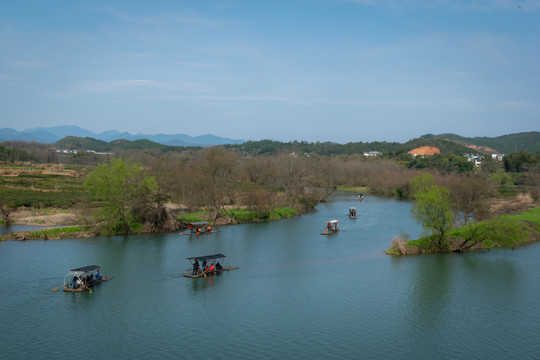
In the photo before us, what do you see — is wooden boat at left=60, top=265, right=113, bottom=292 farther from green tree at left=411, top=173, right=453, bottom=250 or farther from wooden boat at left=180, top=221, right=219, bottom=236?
green tree at left=411, top=173, right=453, bottom=250

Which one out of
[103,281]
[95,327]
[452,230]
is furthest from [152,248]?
[452,230]

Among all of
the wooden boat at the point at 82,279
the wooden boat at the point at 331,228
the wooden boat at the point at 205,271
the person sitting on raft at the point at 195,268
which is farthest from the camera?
the wooden boat at the point at 331,228

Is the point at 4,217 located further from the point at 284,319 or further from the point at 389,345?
the point at 389,345

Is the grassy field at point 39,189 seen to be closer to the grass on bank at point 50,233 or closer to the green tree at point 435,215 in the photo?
the grass on bank at point 50,233

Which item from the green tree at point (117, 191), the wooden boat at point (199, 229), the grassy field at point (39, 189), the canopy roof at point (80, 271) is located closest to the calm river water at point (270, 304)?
the canopy roof at point (80, 271)

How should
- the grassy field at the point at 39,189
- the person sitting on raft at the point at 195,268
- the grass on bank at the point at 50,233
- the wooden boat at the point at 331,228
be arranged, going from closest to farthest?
the person sitting on raft at the point at 195,268 < the grass on bank at the point at 50,233 < the wooden boat at the point at 331,228 < the grassy field at the point at 39,189

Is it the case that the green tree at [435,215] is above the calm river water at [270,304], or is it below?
above

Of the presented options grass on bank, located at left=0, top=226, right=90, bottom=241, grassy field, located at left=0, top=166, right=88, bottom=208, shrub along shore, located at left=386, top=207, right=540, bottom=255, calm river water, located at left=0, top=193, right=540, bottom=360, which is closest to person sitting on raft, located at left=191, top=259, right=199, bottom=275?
calm river water, located at left=0, top=193, right=540, bottom=360
